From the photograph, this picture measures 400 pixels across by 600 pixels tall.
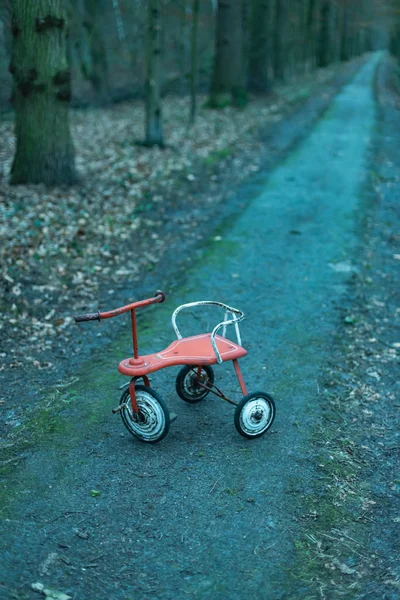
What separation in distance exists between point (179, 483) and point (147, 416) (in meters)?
0.61

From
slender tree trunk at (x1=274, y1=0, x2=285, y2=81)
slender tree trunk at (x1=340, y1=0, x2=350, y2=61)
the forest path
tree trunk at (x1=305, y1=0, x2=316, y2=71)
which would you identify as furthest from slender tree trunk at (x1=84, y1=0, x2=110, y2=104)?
slender tree trunk at (x1=340, y1=0, x2=350, y2=61)

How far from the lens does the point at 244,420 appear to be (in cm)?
495

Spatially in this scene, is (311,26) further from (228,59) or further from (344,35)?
(228,59)

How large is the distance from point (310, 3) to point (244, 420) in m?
42.0

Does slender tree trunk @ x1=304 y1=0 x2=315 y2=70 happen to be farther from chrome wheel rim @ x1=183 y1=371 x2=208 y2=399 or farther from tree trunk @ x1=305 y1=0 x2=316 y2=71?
chrome wheel rim @ x1=183 y1=371 x2=208 y2=399

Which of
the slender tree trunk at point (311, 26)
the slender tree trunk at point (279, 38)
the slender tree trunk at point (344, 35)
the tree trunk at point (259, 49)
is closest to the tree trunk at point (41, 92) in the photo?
the tree trunk at point (259, 49)

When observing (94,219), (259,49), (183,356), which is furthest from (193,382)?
(259,49)

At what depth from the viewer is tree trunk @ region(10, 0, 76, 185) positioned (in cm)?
984

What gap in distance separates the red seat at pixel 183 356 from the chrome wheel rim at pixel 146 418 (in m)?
0.25

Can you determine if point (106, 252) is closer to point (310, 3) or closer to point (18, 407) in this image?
point (18, 407)

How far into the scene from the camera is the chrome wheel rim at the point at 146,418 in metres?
4.79

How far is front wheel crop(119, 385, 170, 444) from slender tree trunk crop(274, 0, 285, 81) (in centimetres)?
2939

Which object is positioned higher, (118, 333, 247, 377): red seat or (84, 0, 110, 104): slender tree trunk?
(84, 0, 110, 104): slender tree trunk

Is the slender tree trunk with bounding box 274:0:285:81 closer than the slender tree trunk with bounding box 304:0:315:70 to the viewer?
Yes
